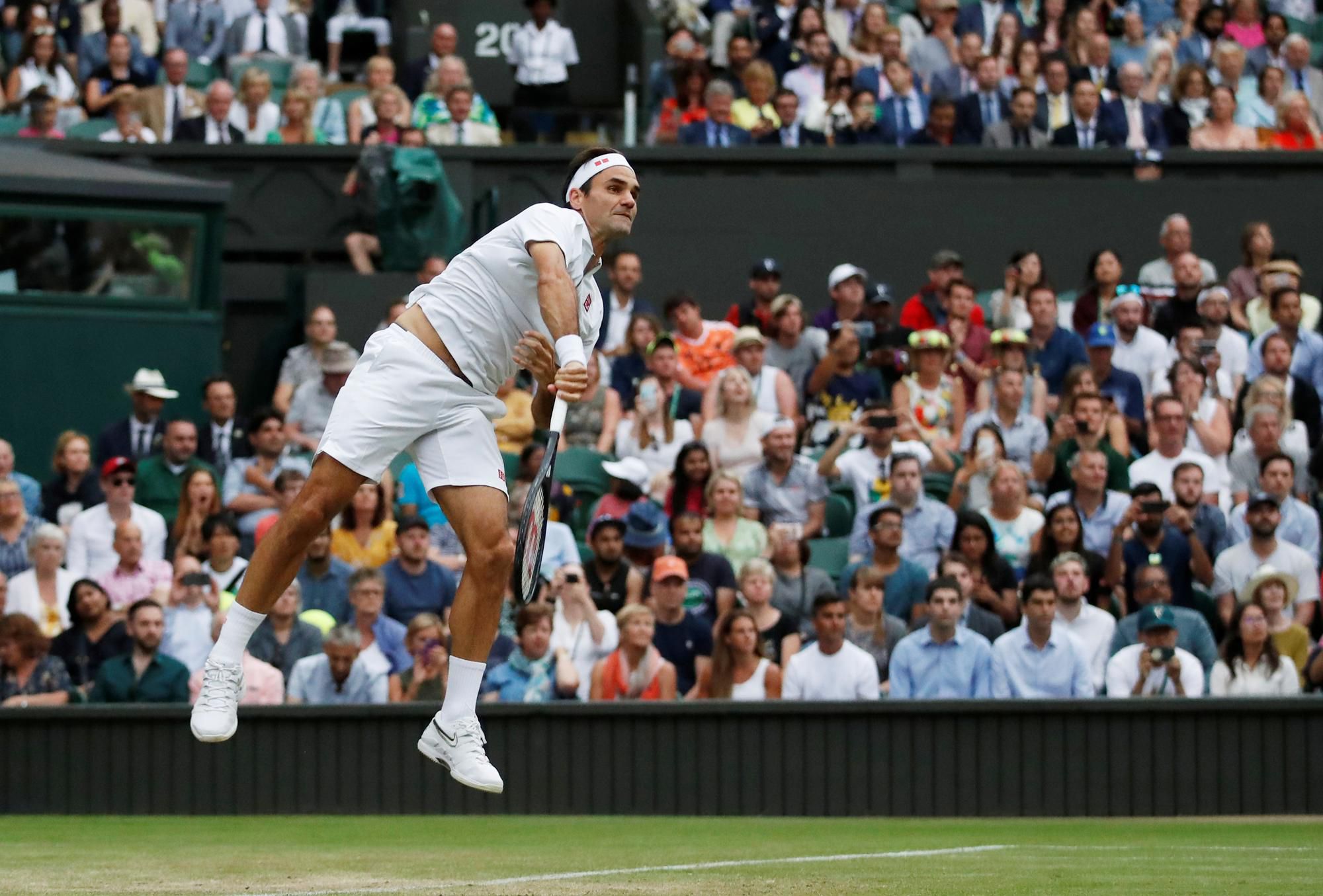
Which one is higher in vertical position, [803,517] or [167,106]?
[167,106]

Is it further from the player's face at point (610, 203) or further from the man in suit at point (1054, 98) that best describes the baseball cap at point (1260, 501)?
the player's face at point (610, 203)

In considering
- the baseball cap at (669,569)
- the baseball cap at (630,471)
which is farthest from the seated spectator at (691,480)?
the baseball cap at (669,569)

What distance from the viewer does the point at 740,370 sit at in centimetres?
1430

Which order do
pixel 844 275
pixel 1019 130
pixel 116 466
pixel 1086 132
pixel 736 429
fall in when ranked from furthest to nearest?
pixel 1086 132 → pixel 1019 130 → pixel 844 275 → pixel 736 429 → pixel 116 466

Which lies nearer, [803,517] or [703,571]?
[703,571]

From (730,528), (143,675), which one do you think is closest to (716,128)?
(730,528)

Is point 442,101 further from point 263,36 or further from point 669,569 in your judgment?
point 669,569

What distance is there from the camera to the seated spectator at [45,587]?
12.8 meters

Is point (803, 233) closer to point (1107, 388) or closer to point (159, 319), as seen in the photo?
point (1107, 388)

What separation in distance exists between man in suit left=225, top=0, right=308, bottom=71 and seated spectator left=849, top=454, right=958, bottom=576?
7946 millimetres

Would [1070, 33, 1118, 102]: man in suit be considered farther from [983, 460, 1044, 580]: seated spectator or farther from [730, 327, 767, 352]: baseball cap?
[983, 460, 1044, 580]: seated spectator

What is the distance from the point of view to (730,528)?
44.1ft

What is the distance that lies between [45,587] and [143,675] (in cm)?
129

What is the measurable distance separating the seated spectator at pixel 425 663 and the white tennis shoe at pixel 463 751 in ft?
14.1
